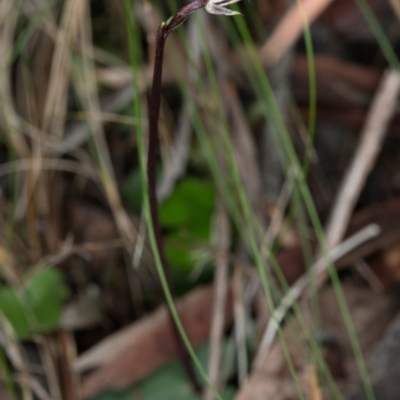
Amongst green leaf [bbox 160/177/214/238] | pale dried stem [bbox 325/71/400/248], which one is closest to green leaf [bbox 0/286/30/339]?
green leaf [bbox 160/177/214/238]

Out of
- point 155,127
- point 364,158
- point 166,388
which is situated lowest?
point 166,388

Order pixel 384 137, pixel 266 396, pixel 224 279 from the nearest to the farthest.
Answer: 1. pixel 266 396
2. pixel 224 279
3. pixel 384 137

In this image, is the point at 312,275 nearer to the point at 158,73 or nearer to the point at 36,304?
the point at 36,304

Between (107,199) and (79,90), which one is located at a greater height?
(79,90)

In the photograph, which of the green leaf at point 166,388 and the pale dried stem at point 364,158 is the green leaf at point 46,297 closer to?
the green leaf at point 166,388

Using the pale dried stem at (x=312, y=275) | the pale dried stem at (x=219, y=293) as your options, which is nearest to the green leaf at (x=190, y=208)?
the pale dried stem at (x=219, y=293)

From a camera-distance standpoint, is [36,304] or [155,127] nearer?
[155,127]

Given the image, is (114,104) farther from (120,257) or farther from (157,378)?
(157,378)

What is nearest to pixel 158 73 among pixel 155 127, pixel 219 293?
pixel 155 127

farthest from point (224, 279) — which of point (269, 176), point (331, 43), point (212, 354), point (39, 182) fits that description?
point (331, 43)
